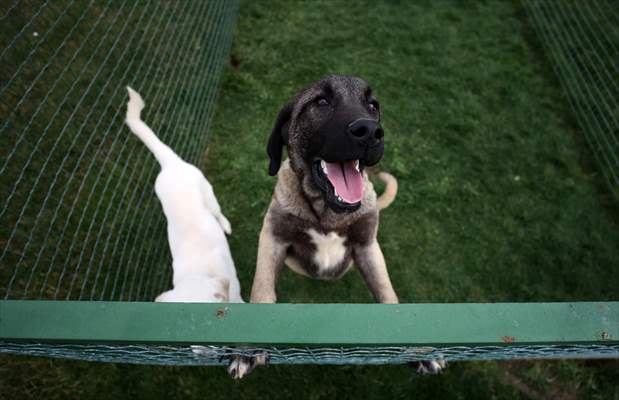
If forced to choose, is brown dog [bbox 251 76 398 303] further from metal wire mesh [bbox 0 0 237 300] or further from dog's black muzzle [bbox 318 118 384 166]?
metal wire mesh [bbox 0 0 237 300]

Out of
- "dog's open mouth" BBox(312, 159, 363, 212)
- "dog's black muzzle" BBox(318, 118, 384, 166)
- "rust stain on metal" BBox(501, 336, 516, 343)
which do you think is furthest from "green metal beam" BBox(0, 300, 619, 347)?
"dog's open mouth" BBox(312, 159, 363, 212)

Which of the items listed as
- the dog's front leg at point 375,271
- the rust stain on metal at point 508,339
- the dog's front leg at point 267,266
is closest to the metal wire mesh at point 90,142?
the dog's front leg at point 267,266

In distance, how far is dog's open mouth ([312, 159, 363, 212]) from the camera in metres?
2.21

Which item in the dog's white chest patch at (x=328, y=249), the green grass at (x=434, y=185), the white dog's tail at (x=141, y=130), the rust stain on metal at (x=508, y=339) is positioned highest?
the rust stain on metal at (x=508, y=339)

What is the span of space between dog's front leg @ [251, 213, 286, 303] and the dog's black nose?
1.12 meters

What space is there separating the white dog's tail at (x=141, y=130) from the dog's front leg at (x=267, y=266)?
1.20 meters

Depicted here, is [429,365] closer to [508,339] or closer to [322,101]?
[508,339]

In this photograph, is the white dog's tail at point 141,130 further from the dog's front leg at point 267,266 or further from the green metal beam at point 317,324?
the green metal beam at point 317,324

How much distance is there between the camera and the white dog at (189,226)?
2926 millimetres

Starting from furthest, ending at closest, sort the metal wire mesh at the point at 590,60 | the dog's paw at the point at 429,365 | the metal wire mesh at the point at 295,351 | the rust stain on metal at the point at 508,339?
1. the metal wire mesh at the point at 590,60
2. the dog's paw at the point at 429,365
3. the metal wire mesh at the point at 295,351
4. the rust stain on metal at the point at 508,339

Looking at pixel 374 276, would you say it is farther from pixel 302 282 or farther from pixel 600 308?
pixel 600 308

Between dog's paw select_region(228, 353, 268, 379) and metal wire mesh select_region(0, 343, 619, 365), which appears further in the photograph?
dog's paw select_region(228, 353, 268, 379)

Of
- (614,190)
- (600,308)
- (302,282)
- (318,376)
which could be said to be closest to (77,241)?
(302,282)

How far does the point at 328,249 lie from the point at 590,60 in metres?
4.99
